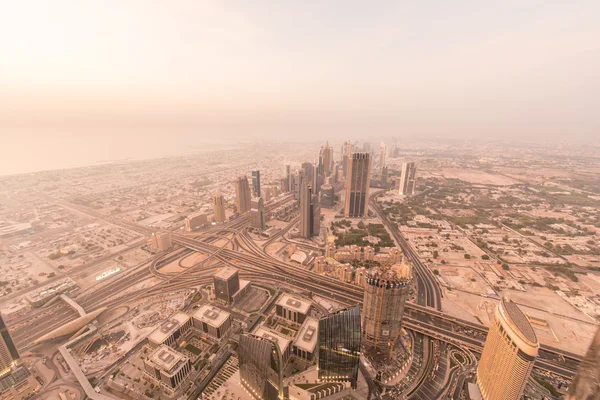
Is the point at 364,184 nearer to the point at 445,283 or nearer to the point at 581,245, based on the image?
the point at 445,283

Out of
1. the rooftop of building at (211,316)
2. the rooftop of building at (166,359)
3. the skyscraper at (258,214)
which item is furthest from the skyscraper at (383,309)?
the skyscraper at (258,214)

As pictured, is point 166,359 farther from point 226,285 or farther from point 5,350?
point 5,350

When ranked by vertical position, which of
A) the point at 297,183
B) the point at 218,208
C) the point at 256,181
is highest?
the point at 256,181

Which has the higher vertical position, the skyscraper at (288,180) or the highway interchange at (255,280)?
the skyscraper at (288,180)

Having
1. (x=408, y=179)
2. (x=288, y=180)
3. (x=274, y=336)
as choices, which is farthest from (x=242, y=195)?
(x=408, y=179)

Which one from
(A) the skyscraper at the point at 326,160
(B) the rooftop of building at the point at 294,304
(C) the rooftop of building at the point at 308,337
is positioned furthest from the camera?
(A) the skyscraper at the point at 326,160

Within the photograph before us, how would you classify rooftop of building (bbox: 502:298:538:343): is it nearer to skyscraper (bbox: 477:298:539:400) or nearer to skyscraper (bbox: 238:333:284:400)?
skyscraper (bbox: 477:298:539:400)

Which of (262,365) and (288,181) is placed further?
(288,181)

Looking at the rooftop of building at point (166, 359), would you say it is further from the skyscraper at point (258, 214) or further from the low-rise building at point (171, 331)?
the skyscraper at point (258, 214)
